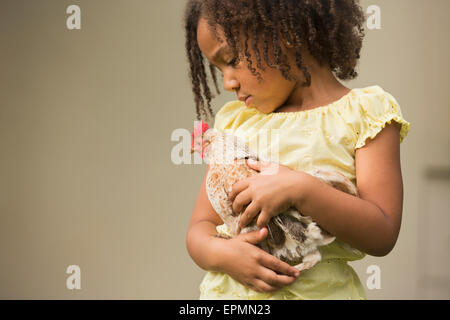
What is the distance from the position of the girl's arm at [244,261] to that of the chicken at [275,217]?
12 millimetres

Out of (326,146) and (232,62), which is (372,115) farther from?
(232,62)

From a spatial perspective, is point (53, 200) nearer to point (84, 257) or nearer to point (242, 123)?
point (84, 257)

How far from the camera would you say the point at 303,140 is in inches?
25.6

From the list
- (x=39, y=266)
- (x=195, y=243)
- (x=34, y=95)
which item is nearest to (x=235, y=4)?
(x=195, y=243)

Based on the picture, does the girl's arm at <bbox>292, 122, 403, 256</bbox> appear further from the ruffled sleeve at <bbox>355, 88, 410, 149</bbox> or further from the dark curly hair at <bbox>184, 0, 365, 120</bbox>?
the dark curly hair at <bbox>184, 0, 365, 120</bbox>

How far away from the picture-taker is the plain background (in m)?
1.34

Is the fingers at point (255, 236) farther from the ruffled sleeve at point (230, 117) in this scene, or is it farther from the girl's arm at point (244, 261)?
the ruffled sleeve at point (230, 117)

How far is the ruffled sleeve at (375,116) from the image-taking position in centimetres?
63

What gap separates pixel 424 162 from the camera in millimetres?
1351

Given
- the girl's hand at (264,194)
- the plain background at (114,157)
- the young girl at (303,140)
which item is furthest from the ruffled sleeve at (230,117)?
the plain background at (114,157)

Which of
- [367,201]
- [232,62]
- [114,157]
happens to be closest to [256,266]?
[367,201]

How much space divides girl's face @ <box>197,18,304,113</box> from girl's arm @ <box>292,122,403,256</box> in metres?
0.13

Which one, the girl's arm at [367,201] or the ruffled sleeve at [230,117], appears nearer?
the girl's arm at [367,201]

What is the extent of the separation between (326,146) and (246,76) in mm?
138
